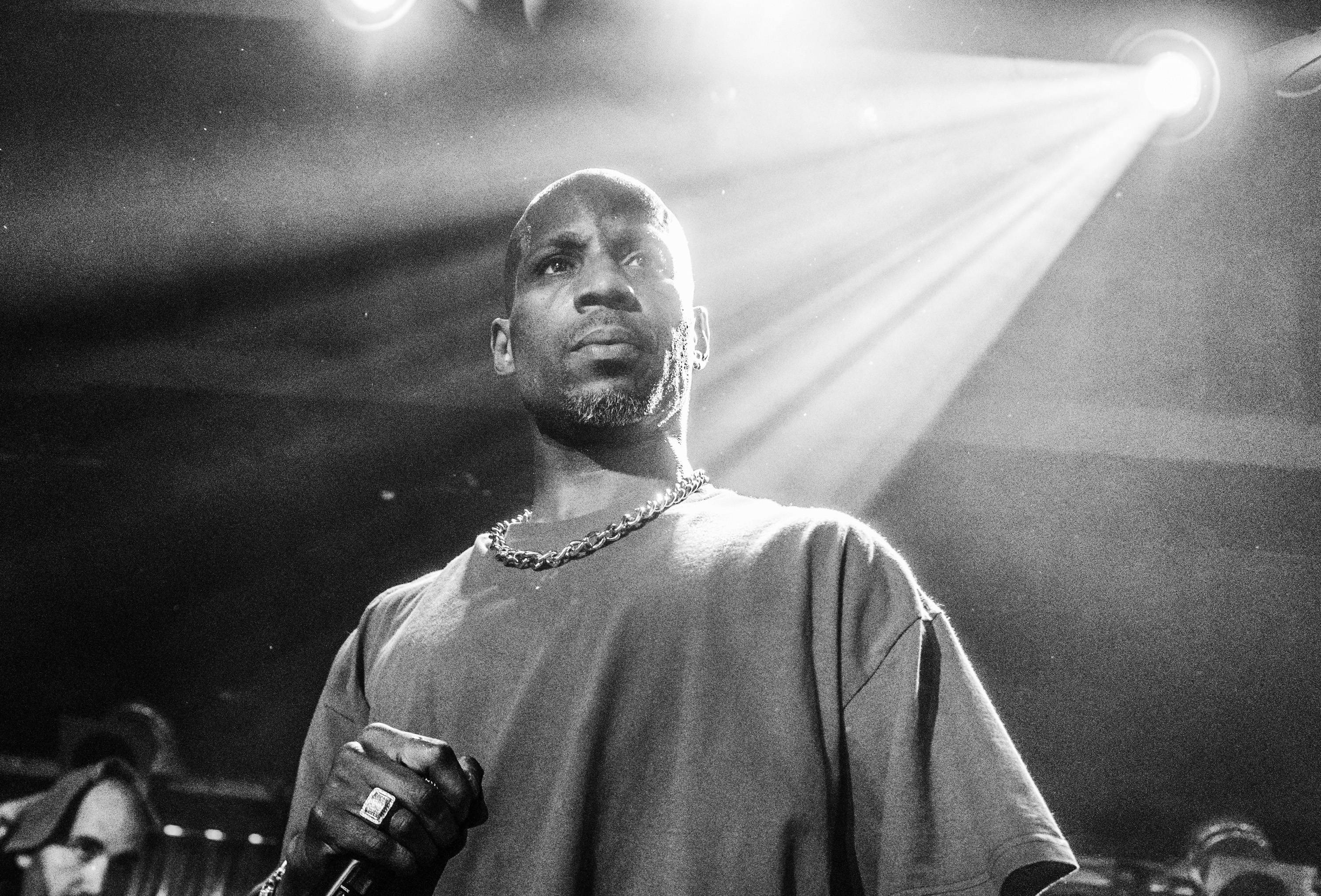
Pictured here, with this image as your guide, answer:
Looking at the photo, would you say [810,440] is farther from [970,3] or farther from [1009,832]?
[1009,832]

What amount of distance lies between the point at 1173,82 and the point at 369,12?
7.67ft

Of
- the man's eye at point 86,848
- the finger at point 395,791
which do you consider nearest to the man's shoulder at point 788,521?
the finger at point 395,791

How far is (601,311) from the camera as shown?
5.11 ft

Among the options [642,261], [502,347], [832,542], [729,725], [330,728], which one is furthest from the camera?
[502,347]

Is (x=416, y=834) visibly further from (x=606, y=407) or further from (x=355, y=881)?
(x=606, y=407)

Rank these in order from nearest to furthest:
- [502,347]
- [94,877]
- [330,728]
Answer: [330,728] < [502,347] < [94,877]

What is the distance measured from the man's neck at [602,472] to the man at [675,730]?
0.25 feet

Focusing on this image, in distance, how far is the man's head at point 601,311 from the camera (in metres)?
1.55

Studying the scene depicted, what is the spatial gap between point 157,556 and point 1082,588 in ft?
13.0

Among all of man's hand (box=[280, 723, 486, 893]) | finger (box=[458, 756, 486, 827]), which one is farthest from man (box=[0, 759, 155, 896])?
finger (box=[458, 756, 486, 827])

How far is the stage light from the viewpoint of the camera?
9.28ft

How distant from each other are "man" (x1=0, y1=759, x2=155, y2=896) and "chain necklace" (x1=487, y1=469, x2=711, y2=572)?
3256 mm

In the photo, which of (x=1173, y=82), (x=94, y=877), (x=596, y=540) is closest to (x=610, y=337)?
(x=596, y=540)

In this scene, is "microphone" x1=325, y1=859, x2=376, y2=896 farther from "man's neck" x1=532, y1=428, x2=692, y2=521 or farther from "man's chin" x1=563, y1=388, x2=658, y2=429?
"man's chin" x1=563, y1=388, x2=658, y2=429
